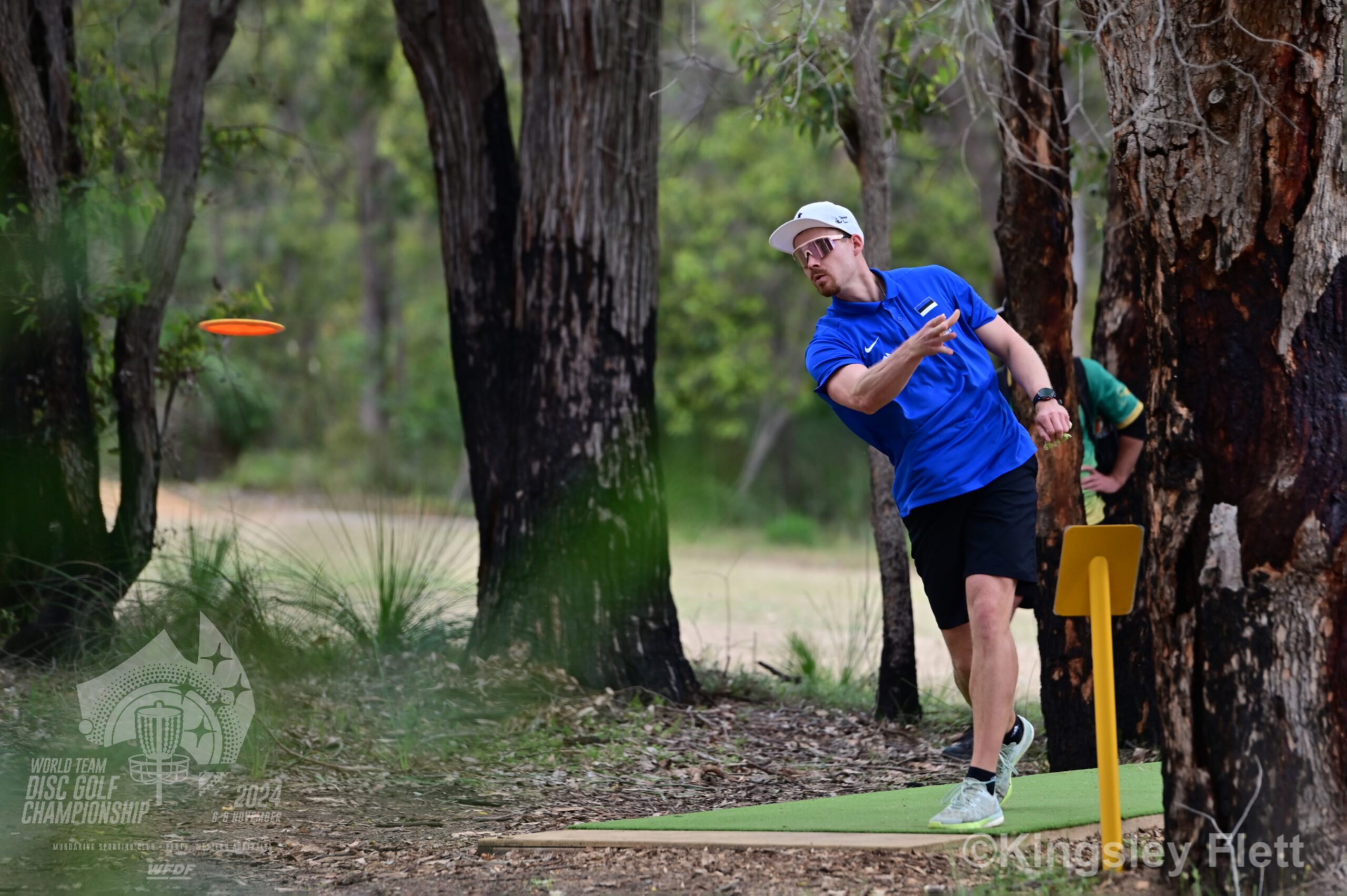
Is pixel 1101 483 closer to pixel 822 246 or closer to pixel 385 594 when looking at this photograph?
pixel 822 246

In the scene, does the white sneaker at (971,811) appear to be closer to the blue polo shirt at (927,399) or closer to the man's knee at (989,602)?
A: the man's knee at (989,602)

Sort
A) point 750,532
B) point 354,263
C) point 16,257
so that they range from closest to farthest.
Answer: point 16,257 < point 750,532 < point 354,263

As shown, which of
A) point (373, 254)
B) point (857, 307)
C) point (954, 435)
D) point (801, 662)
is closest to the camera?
point (954, 435)

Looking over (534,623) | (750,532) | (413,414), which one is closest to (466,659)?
(534,623)

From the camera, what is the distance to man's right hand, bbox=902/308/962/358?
4.11m

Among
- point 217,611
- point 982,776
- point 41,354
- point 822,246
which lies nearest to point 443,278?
point 41,354

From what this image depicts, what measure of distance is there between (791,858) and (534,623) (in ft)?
11.6

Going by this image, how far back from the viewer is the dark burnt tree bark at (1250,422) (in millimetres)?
3631

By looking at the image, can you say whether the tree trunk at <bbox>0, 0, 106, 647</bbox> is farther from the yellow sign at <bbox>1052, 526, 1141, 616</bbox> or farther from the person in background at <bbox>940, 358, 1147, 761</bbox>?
the yellow sign at <bbox>1052, 526, 1141, 616</bbox>

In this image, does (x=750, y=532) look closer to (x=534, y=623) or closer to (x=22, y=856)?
(x=534, y=623)

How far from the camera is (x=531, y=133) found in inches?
311

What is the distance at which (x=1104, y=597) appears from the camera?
3.85m

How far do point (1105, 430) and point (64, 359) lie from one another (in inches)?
216

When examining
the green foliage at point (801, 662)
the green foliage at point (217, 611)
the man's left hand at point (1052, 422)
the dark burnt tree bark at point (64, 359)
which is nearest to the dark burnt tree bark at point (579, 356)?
the green foliage at point (217, 611)
